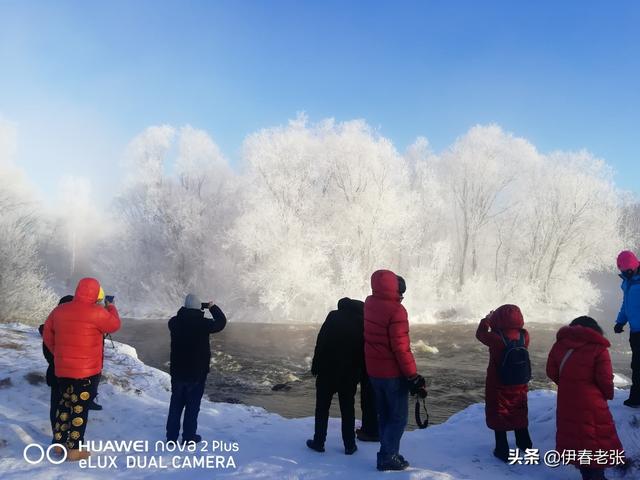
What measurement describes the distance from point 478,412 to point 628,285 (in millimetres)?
2974

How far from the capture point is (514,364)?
452cm

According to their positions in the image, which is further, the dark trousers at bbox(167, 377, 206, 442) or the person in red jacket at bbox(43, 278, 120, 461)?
the dark trousers at bbox(167, 377, 206, 442)

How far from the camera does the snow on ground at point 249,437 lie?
4.24 metres

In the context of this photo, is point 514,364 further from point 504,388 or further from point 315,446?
point 315,446

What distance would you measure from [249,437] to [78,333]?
97.3 inches

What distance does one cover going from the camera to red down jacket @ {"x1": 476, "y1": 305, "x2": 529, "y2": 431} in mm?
4598

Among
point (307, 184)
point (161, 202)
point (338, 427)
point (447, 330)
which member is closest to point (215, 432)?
point (338, 427)

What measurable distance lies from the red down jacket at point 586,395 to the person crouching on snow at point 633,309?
4.01 feet

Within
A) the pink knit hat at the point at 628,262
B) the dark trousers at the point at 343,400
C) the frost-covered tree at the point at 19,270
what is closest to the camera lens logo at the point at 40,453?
the dark trousers at the point at 343,400

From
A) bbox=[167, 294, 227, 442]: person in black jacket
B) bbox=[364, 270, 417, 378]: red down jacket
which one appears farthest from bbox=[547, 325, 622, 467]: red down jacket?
bbox=[167, 294, 227, 442]: person in black jacket

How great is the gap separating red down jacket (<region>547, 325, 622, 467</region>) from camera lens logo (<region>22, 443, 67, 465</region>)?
16.0 ft

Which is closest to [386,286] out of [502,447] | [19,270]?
[502,447]

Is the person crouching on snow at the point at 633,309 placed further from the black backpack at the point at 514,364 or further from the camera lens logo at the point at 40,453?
the camera lens logo at the point at 40,453

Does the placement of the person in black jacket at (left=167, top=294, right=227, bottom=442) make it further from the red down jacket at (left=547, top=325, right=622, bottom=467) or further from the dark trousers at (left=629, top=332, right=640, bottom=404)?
the dark trousers at (left=629, top=332, right=640, bottom=404)
